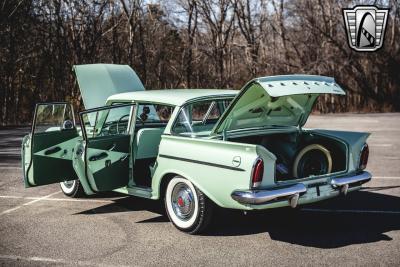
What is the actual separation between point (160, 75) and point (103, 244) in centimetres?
2410

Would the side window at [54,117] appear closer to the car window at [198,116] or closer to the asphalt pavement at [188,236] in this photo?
the asphalt pavement at [188,236]

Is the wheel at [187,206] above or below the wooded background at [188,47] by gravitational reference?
below

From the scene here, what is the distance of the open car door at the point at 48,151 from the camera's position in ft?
20.6

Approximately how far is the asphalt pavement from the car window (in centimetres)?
110

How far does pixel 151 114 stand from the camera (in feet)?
22.3

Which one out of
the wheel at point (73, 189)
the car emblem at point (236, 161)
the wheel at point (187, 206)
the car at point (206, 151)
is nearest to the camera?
the car emblem at point (236, 161)

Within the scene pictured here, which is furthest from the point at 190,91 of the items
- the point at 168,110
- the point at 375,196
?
the point at 375,196

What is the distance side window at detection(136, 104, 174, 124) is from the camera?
6.51 m

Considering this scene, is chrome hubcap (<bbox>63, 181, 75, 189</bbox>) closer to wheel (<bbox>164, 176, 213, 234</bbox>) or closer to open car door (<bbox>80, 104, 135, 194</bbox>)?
open car door (<bbox>80, 104, 135, 194</bbox>)

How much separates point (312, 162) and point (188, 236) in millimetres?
1773

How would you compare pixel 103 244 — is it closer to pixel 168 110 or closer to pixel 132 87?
pixel 168 110

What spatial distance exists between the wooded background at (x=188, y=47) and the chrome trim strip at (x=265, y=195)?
2039 cm

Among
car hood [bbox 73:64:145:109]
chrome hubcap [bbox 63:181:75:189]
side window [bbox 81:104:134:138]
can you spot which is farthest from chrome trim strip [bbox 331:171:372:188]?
car hood [bbox 73:64:145:109]

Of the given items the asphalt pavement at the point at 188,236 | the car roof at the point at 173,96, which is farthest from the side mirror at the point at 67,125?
the asphalt pavement at the point at 188,236
